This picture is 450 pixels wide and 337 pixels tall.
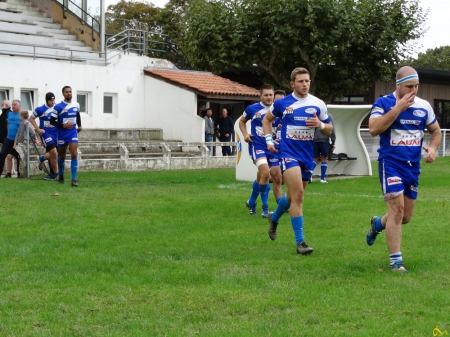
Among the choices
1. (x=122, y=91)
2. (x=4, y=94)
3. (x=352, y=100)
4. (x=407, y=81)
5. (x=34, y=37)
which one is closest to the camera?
(x=407, y=81)

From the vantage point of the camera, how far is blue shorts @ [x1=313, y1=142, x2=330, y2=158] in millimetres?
20547

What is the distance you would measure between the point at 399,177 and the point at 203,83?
87.6 feet

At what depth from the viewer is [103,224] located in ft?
39.3

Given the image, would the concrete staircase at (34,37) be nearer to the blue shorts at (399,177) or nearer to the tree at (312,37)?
the tree at (312,37)

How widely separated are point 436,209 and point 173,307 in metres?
8.16

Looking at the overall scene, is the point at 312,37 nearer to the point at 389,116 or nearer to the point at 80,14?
the point at 80,14

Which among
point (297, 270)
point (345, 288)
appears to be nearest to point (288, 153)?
point (297, 270)

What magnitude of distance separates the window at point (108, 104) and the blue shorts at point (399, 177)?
2538 centimetres

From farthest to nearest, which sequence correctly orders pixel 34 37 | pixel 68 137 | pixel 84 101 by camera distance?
1. pixel 84 101
2. pixel 34 37
3. pixel 68 137

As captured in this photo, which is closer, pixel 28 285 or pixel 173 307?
pixel 173 307

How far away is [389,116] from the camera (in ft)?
26.2

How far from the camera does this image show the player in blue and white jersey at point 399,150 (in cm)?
812

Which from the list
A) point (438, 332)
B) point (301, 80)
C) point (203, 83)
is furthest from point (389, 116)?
point (203, 83)

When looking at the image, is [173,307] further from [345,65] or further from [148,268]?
[345,65]
